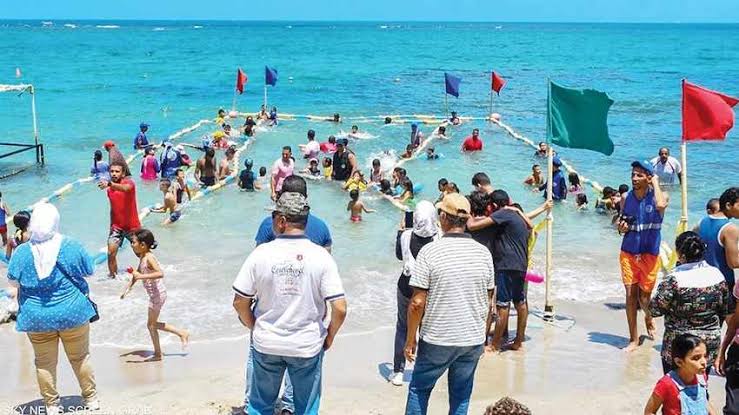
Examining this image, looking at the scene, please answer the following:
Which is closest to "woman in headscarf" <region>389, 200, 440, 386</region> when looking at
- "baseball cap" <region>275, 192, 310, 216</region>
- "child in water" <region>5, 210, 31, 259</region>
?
"baseball cap" <region>275, 192, 310, 216</region>

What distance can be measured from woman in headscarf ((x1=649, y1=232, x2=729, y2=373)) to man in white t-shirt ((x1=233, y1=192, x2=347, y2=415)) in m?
2.41

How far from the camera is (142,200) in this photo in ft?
56.4

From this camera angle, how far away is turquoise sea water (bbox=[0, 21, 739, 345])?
11.0m

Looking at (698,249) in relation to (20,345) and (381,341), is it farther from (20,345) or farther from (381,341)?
(20,345)

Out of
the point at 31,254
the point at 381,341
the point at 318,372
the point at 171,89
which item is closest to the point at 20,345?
the point at 31,254

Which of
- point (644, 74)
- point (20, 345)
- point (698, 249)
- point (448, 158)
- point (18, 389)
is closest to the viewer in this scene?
point (698, 249)

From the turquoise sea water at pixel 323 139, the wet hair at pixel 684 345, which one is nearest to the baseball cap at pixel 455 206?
the wet hair at pixel 684 345

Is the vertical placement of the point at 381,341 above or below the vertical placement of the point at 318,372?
below

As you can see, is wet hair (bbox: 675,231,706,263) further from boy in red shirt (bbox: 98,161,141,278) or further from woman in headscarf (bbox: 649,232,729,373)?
boy in red shirt (bbox: 98,161,141,278)

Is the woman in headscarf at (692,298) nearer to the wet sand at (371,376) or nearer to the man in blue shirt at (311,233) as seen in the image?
the wet sand at (371,376)

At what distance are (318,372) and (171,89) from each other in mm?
45350

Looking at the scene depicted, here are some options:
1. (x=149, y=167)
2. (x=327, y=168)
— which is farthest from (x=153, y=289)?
(x=149, y=167)

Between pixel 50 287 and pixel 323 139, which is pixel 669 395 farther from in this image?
pixel 323 139

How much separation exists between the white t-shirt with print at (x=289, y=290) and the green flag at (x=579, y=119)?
5027 mm
